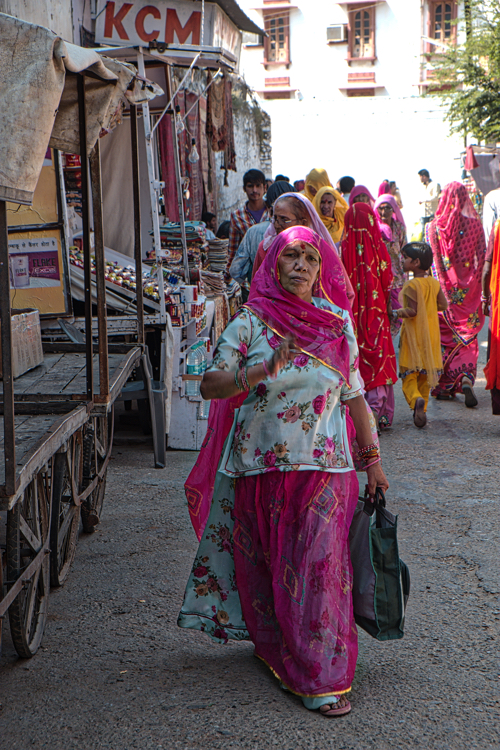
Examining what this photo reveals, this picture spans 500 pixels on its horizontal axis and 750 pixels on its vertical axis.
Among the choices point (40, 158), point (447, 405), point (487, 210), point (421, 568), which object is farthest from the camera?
point (447, 405)

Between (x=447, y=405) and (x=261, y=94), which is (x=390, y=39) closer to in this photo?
(x=261, y=94)

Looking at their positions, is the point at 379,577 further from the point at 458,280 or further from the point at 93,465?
the point at 458,280

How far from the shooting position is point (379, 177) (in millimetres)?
25016

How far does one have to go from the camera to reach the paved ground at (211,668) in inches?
91.9

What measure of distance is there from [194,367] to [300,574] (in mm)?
3528

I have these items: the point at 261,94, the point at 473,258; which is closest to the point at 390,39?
the point at 261,94

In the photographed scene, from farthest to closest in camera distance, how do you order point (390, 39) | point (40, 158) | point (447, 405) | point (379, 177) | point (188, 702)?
1. point (390, 39)
2. point (379, 177)
3. point (447, 405)
4. point (188, 702)
5. point (40, 158)

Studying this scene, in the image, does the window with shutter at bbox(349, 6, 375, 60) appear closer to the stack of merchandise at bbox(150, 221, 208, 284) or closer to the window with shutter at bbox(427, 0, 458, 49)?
the window with shutter at bbox(427, 0, 458, 49)

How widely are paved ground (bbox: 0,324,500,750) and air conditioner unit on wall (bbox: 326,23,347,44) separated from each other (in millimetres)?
27976

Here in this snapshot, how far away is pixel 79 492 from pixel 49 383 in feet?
1.80

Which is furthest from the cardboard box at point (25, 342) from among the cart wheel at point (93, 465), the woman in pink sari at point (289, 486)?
the woman in pink sari at point (289, 486)

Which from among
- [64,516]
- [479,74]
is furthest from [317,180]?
[479,74]

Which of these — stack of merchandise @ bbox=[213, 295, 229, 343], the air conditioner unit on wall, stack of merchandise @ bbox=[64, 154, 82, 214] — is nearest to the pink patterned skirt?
stack of merchandise @ bbox=[213, 295, 229, 343]

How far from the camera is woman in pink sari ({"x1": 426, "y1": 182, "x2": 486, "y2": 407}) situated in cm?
728
